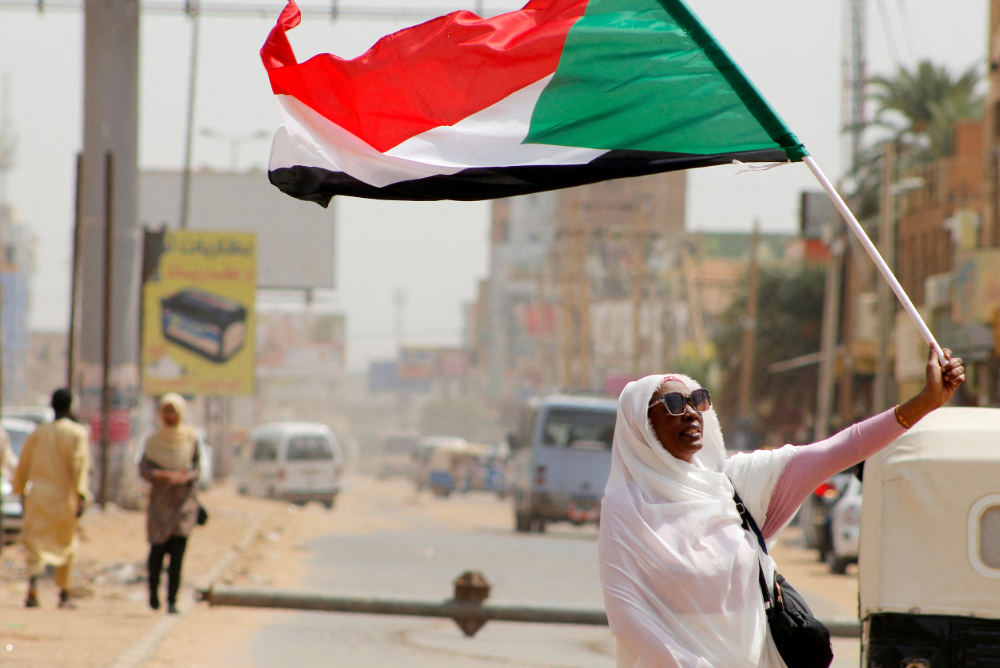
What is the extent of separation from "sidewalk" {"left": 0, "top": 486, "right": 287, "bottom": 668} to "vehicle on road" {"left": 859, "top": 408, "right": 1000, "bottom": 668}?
4819mm

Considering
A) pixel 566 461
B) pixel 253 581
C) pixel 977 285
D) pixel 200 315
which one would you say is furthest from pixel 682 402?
pixel 200 315

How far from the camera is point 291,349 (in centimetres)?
13050

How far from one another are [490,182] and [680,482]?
1593 millimetres

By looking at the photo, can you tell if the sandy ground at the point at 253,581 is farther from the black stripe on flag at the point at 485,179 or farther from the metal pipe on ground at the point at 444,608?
the black stripe on flag at the point at 485,179

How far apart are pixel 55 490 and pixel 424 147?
7.10m

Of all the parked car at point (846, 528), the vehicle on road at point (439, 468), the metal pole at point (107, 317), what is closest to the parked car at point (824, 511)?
the parked car at point (846, 528)

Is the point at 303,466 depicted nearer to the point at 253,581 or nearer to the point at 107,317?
the point at 107,317

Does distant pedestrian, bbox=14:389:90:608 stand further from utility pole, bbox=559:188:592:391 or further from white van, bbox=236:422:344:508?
utility pole, bbox=559:188:592:391

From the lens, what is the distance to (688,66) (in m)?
4.67

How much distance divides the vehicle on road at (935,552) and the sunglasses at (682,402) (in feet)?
6.11

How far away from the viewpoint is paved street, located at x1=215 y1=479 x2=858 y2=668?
32.2 ft

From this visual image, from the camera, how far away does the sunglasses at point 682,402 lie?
12.5ft

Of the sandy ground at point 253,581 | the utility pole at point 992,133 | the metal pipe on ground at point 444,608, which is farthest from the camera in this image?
the utility pole at point 992,133

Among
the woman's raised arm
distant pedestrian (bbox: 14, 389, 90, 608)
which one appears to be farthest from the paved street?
the woman's raised arm
